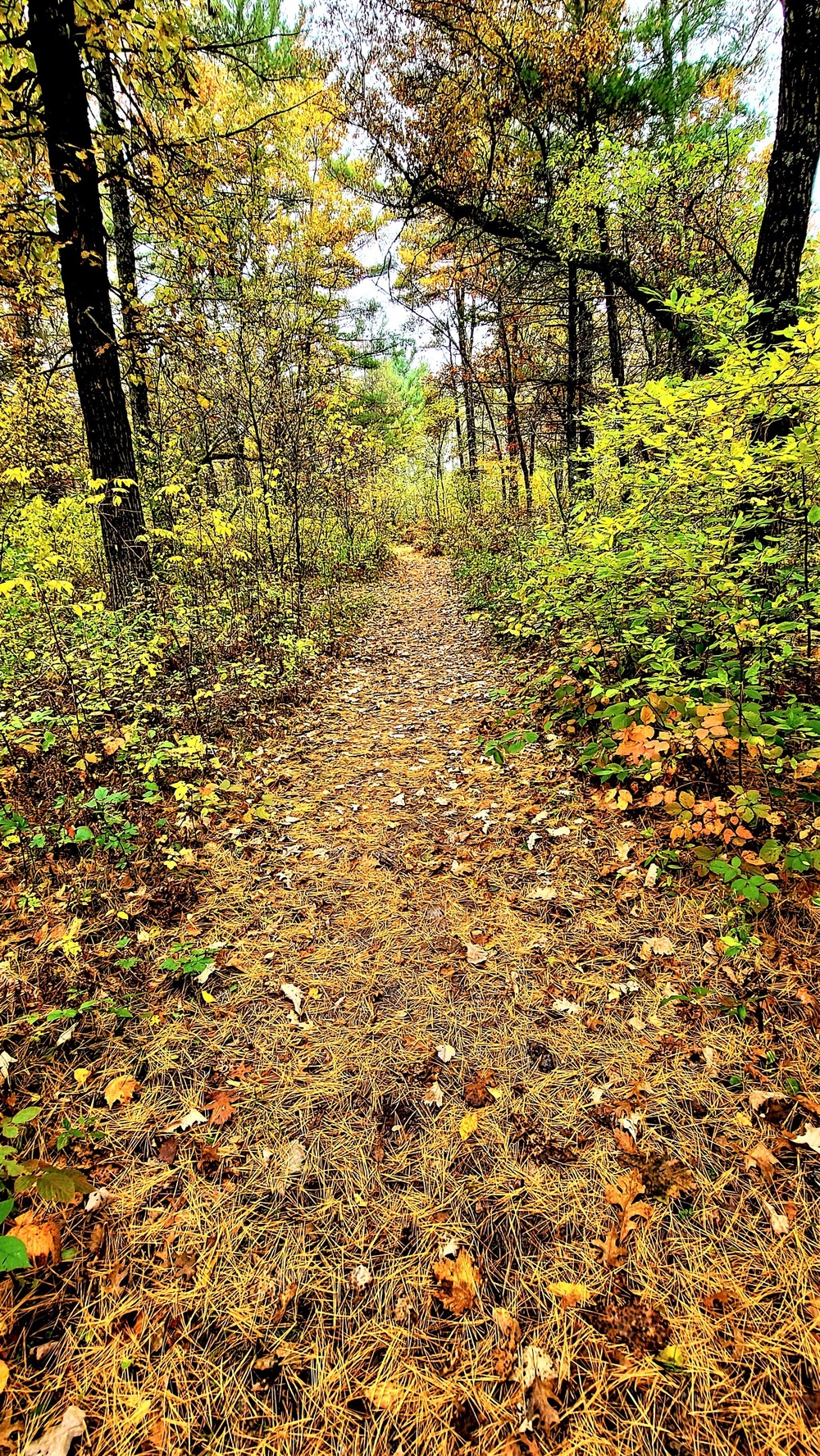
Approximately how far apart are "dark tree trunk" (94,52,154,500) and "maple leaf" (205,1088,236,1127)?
262 inches

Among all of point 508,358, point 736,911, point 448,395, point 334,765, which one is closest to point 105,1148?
point 736,911

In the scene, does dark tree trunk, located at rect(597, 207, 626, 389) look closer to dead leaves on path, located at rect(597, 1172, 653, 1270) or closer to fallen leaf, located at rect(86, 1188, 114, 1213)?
dead leaves on path, located at rect(597, 1172, 653, 1270)

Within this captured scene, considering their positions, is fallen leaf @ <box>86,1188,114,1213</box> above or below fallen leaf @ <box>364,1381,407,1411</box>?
above

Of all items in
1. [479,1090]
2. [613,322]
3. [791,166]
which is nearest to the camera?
[479,1090]

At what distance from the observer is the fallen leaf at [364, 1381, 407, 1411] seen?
54.8 inches

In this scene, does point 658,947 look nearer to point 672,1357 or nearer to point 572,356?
point 672,1357

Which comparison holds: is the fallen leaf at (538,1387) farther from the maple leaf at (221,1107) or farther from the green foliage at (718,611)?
the green foliage at (718,611)

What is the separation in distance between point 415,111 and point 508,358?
5095 millimetres

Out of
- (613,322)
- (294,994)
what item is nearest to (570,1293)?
(294,994)

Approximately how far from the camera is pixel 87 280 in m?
5.06

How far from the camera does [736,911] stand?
2545mm

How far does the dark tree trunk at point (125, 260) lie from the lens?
5.14 m

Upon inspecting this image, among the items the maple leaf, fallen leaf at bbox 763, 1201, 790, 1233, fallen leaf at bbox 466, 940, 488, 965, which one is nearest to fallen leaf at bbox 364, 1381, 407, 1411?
the maple leaf

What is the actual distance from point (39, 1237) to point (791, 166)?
693cm
